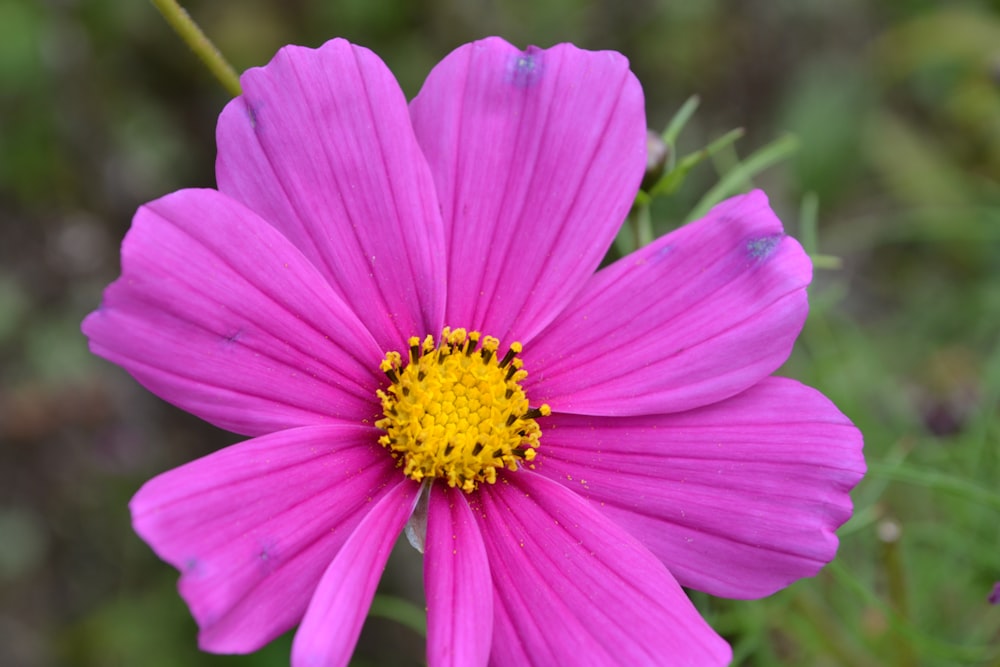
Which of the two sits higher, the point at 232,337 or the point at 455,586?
the point at 232,337

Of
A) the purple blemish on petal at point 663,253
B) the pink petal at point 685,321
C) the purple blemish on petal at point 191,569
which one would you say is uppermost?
the purple blemish on petal at point 663,253

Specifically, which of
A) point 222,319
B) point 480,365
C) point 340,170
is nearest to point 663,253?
point 480,365

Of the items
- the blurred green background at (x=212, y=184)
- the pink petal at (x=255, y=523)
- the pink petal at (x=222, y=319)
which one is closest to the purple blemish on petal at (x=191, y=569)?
the pink petal at (x=255, y=523)

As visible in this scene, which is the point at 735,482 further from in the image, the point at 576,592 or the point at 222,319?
the point at 222,319

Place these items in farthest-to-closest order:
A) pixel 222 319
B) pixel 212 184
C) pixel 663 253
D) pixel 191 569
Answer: pixel 212 184 < pixel 663 253 < pixel 222 319 < pixel 191 569

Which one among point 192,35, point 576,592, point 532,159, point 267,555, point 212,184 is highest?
point 192,35

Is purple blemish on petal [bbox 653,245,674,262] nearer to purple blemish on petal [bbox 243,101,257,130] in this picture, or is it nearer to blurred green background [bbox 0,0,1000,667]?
purple blemish on petal [bbox 243,101,257,130]

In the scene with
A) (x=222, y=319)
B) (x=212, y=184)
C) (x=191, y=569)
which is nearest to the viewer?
(x=191, y=569)

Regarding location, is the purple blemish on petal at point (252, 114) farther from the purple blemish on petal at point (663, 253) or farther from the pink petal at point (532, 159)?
the purple blemish on petal at point (663, 253)
